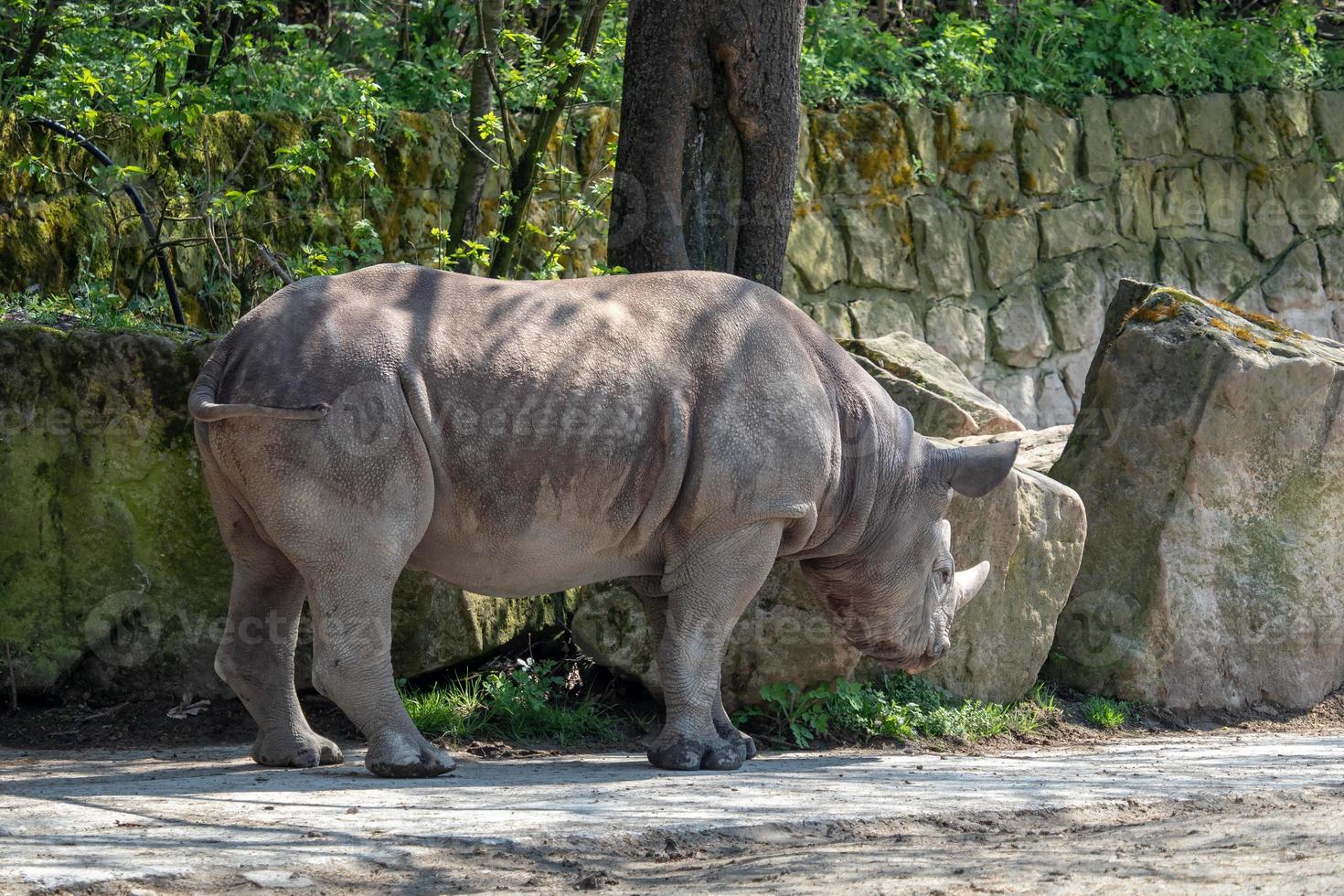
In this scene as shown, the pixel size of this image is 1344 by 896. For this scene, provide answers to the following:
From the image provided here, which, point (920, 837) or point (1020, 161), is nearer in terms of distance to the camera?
point (920, 837)

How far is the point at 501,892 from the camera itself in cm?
377

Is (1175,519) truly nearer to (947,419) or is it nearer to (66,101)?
(947,419)

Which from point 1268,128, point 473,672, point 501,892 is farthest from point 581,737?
point 1268,128

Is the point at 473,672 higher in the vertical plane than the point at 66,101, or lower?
lower

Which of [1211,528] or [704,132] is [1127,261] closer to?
[1211,528]

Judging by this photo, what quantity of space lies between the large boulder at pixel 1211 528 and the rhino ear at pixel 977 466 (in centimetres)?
151

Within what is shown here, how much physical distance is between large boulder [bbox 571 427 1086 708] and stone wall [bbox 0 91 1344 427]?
3883 mm

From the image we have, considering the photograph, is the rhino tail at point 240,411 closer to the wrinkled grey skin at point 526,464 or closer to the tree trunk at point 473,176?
the wrinkled grey skin at point 526,464

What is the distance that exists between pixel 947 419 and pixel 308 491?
380 centimetres

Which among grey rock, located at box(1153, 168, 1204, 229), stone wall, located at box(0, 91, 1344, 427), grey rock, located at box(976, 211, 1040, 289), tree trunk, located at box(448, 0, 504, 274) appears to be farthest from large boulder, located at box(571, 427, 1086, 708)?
grey rock, located at box(1153, 168, 1204, 229)

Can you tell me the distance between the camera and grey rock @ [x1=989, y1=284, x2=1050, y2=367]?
12.5m

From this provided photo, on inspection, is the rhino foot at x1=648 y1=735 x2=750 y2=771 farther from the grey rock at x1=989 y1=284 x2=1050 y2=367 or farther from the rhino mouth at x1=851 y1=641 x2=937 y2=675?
→ the grey rock at x1=989 y1=284 x2=1050 y2=367

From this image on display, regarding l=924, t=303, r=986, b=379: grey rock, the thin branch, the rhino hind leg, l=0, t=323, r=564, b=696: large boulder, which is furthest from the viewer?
l=924, t=303, r=986, b=379: grey rock

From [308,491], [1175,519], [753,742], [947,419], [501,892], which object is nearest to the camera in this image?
[501,892]
